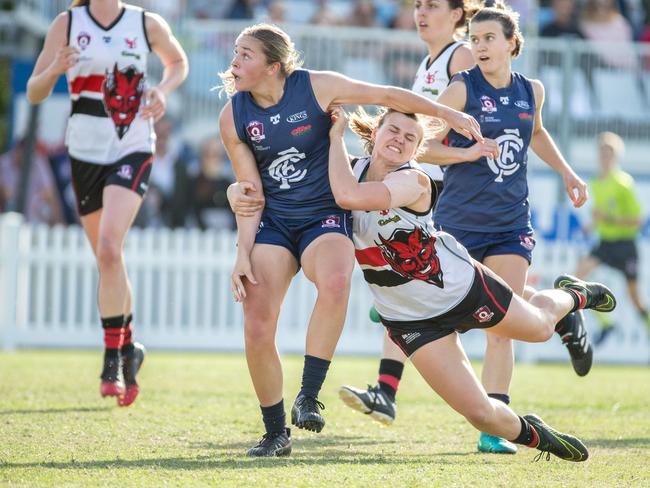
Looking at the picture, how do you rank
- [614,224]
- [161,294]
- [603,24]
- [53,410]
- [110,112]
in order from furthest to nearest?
[603,24], [161,294], [614,224], [110,112], [53,410]

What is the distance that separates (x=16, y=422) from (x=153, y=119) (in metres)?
2.06

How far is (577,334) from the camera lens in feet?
21.5

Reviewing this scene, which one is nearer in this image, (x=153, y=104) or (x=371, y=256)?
(x=371, y=256)

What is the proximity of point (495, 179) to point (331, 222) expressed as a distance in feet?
3.90

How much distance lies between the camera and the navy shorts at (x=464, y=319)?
5043mm

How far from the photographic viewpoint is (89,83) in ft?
23.4

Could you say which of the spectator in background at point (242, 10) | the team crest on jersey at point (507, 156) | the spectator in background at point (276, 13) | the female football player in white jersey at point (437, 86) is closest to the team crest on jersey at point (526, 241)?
the team crest on jersey at point (507, 156)

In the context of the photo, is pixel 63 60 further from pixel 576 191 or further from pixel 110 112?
pixel 576 191

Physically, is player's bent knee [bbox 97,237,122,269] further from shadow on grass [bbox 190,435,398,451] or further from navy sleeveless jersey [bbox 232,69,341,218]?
navy sleeveless jersey [bbox 232,69,341,218]

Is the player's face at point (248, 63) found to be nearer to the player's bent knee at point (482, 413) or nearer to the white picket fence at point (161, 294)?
the player's bent knee at point (482, 413)

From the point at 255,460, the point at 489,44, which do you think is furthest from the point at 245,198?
the point at 489,44

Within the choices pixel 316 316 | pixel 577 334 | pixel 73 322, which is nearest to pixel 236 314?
pixel 73 322

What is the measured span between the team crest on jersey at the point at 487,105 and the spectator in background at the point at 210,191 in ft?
28.8

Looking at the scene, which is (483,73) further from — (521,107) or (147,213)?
(147,213)
